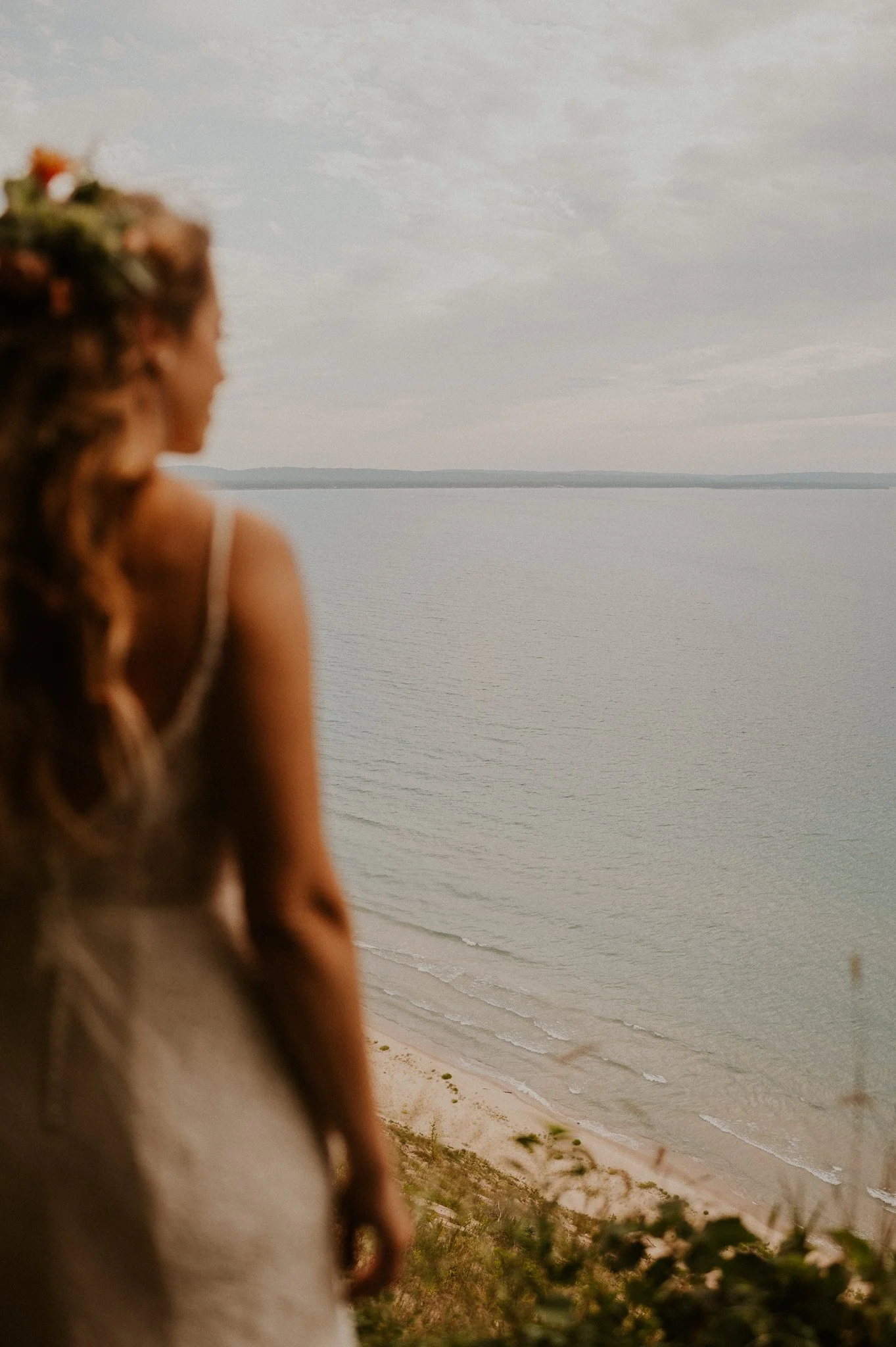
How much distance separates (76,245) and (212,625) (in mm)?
393

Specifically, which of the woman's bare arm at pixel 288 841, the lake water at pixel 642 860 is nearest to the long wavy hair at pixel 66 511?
the woman's bare arm at pixel 288 841

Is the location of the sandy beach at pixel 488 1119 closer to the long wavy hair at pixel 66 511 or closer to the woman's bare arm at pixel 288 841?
the woman's bare arm at pixel 288 841

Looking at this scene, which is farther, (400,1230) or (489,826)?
(489,826)

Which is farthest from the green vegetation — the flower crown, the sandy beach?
the sandy beach

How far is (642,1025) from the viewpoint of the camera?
15.4 metres

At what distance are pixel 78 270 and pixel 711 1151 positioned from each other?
501 inches

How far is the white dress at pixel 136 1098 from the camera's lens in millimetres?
1152

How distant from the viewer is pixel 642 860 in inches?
879

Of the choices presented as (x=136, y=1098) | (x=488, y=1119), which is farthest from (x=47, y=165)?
(x=488, y=1119)

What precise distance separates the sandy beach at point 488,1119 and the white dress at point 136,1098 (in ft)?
28.3

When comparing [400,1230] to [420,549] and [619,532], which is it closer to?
[420,549]

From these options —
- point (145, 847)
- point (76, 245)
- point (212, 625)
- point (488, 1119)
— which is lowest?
point (488, 1119)

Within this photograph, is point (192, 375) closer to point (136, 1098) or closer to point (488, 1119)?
point (136, 1098)

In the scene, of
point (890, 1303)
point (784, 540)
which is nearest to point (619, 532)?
point (784, 540)
